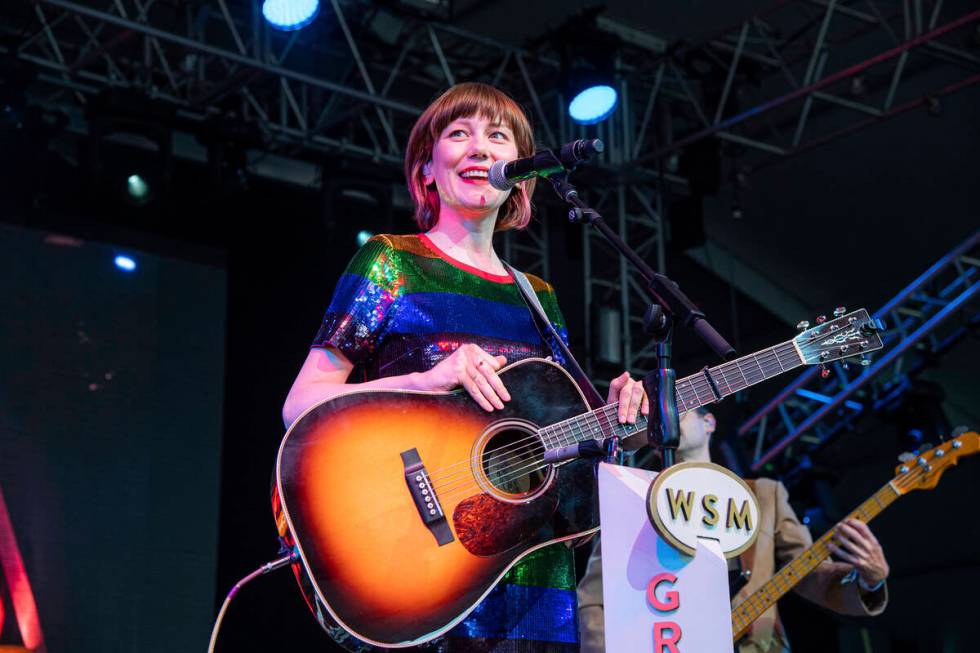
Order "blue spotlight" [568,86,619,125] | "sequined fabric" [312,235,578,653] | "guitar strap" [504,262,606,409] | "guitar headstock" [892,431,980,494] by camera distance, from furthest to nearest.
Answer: "blue spotlight" [568,86,619,125], "guitar headstock" [892,431,980,494], "guitar strap" [504,262,606,409], "sequined fabric" [312,235,578,653]

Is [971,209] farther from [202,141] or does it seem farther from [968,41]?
[202,141]

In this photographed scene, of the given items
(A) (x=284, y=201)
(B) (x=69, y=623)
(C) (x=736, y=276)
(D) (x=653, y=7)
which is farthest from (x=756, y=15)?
(B) (x=69, y=623)

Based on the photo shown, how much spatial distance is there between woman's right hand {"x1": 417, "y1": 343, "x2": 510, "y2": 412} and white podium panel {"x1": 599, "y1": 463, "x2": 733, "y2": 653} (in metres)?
0.40

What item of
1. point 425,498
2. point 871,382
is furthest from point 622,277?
point 425,498

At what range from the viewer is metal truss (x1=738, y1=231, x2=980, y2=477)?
24.6ft

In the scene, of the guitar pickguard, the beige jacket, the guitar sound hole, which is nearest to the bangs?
the guitar sound hole

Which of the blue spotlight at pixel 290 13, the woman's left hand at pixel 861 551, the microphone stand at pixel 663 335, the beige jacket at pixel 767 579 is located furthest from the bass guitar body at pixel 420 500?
the blue spotlight at pixel 290 13

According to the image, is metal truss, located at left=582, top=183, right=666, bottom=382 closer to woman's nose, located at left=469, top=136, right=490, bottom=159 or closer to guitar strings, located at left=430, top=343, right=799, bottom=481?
woman's nose, located at left=469, top=136, right=490, bottom=159

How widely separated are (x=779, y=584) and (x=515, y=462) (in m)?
2.43

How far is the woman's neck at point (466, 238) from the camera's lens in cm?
273

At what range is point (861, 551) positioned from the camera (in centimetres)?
446

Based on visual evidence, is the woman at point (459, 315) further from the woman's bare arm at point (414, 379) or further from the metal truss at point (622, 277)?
the metal truss at point (622, 277)

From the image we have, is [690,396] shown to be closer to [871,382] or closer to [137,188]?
[137,188]

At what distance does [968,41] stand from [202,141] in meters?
5.29
